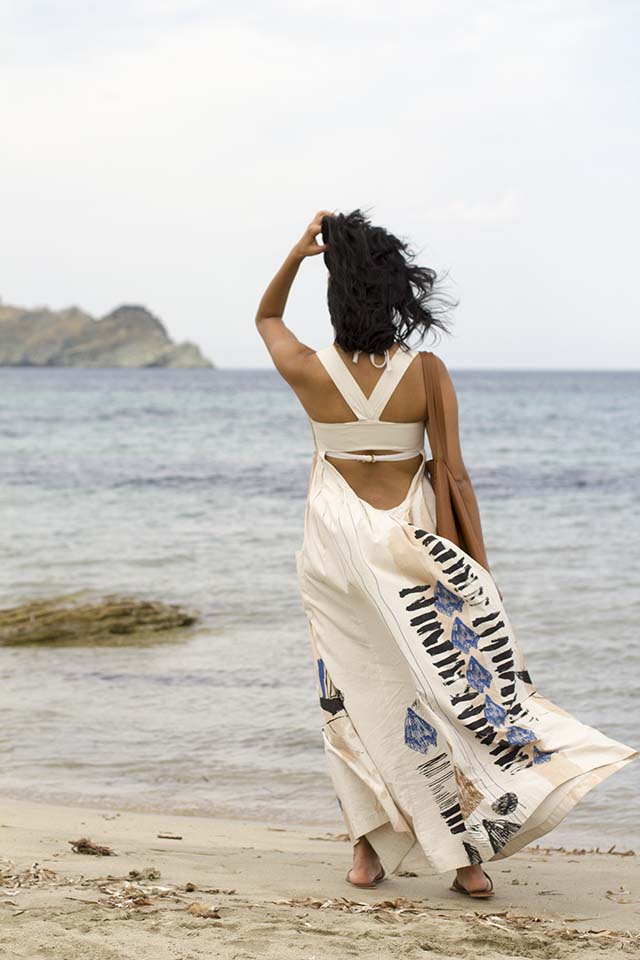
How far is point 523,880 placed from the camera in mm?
3896

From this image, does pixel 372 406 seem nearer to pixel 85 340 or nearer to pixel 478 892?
Answer: pixel 478 892

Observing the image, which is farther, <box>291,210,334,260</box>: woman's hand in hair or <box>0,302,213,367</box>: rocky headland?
<box>0,302,213,367</box>: rocky headland

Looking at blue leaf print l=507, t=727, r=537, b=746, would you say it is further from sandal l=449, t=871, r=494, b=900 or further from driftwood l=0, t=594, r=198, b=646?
driftwood l=0, t=594, r=198, b=646

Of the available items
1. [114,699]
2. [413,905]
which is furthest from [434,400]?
[114,699]

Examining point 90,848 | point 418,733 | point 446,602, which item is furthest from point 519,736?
point 90,848

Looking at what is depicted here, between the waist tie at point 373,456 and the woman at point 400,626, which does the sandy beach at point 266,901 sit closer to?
the woman at point 400,626

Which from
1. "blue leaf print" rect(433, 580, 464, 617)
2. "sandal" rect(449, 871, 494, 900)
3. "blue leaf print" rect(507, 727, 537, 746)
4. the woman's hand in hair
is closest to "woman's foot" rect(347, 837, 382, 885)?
"sandal" rect(449, 871, 494, 900)

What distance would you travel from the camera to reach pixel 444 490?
11.7 feet

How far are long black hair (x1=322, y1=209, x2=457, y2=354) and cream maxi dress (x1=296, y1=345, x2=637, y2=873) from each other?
11 centimetres

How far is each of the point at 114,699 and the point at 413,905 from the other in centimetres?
385

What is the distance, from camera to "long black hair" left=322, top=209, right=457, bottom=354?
3467 millimetres

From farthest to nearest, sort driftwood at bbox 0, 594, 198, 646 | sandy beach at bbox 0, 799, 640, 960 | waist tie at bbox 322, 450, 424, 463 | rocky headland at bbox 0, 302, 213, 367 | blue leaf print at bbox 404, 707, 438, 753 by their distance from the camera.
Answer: rocky headland at bbox 0, 302, 213, 367
driftwood at bbox 0, 594, 198, 646
waist tie at bbox 322, 450, 424, 463
blue leaf print at bbox 404, 707, 438, 753
sandy beach at bbox 0, 799, 640, 960

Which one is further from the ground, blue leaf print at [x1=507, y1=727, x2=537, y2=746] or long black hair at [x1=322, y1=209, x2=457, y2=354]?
long black hair at [x1=322, y1=209, x2=457, y2=354]

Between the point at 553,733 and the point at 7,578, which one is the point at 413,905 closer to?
the point at 553,733
